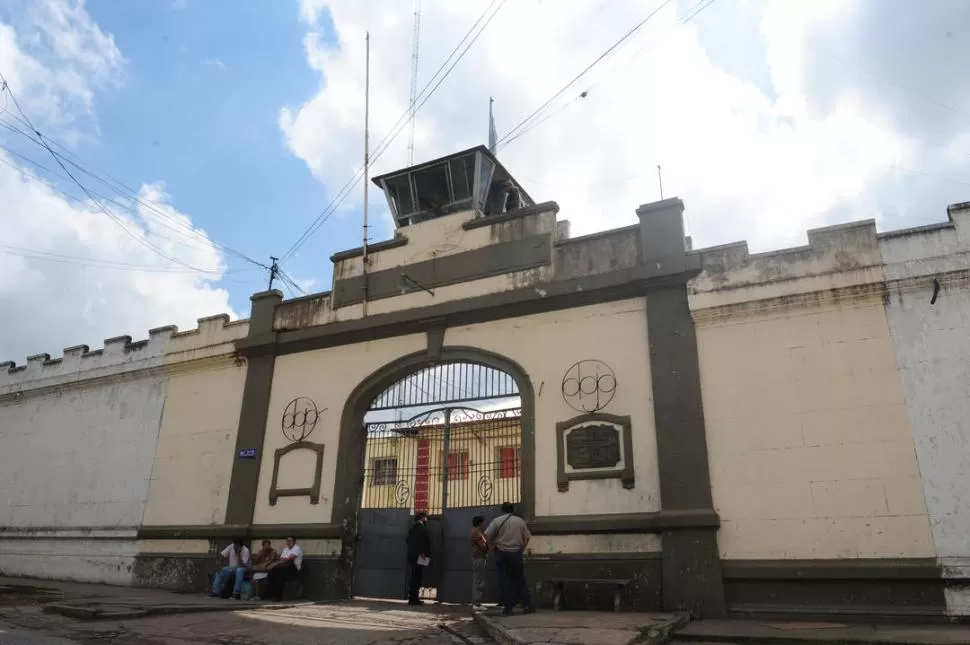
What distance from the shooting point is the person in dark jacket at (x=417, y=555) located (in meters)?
10.7

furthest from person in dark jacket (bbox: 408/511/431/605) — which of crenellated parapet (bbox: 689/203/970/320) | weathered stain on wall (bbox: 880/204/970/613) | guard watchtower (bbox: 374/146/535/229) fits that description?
weathered stain on wall (bbox: 880/204/970/613)

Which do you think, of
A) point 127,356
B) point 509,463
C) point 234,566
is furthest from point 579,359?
point 127,356

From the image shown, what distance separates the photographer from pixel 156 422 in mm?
14266

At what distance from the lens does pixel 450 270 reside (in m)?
12.2

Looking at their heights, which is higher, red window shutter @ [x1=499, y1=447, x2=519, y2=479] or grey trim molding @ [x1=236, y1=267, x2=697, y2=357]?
grey trim molding @ [x1=236, y1=267, x2=697, y2=357]

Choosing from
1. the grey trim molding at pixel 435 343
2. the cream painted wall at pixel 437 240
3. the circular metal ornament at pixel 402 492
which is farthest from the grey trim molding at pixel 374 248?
the circular metal ornament at pixel 402 492

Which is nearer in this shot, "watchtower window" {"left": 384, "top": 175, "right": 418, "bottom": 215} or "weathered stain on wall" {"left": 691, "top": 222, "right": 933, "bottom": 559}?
"weathered stain on wall" {"left": 691, "top": 222, "right": 933, "bottom": 559}

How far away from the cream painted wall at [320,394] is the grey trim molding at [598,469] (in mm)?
3169

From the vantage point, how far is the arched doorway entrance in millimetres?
10984

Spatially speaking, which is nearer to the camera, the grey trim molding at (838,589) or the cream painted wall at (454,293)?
the grey trim molding at (838,589)

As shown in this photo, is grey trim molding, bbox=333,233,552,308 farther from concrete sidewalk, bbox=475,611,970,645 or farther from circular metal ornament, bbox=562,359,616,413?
concrete sidewalk, bbox=475,611,970,645

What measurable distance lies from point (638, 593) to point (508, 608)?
1.94 metres

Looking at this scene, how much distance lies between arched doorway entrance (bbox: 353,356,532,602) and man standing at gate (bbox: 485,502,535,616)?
5.05ft

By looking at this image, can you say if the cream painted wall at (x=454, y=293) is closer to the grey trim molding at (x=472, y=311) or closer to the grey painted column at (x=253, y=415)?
the grey trim molding at (x=472, y=311)
